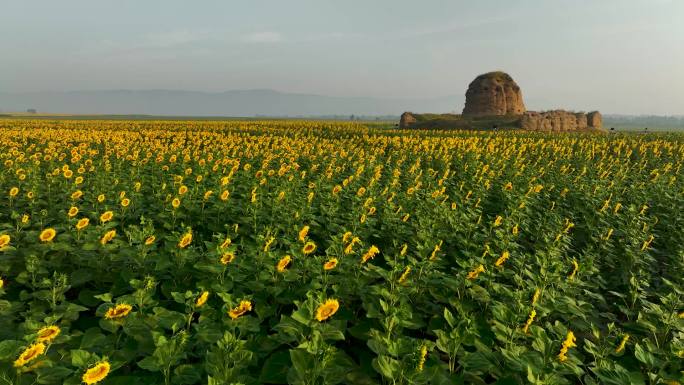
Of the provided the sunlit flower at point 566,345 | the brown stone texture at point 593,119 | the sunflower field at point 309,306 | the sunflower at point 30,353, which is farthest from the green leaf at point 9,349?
the brown stone texture at point 593,119

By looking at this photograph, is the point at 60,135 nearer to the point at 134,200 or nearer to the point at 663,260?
the point at 134,200

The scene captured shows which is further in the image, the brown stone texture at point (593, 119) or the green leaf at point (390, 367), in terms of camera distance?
the brown stone texture at point (593, 119)

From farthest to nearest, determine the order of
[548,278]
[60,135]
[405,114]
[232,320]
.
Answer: [405,114]
[60,135]
[548,278]
[232,320]

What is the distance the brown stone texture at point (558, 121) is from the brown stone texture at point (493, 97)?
1549cm

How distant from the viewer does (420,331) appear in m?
4.82

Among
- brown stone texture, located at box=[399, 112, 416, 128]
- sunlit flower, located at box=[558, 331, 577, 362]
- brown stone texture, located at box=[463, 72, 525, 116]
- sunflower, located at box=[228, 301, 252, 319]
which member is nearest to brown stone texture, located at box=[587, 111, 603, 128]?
brown stone texture, located at box=[463, 72, 525, 116]

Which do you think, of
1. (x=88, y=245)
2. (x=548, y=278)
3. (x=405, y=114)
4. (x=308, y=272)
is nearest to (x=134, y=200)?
(x=88, y=245)

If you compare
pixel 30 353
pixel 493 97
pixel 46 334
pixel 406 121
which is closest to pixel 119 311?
pixel 46 334

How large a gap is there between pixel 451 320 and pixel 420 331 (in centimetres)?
166

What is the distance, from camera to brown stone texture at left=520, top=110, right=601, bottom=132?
4297 centimetres

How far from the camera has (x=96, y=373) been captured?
232 cm

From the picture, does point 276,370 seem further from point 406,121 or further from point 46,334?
point 406,121

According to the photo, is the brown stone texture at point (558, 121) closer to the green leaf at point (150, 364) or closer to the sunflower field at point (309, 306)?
the sunflower field at point (309, 306)

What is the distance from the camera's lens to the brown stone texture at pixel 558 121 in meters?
43.0
